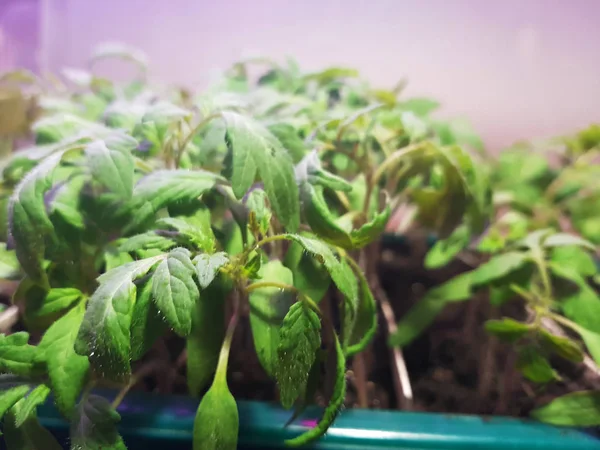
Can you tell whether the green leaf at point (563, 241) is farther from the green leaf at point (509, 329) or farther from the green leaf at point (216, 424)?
the green leaf at point (216, 424)

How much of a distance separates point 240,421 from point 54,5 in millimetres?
1120

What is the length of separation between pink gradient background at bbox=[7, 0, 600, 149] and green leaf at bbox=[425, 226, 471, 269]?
57 centimetres

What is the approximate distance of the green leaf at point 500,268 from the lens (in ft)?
1.93

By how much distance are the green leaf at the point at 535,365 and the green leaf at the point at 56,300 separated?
1.53ft

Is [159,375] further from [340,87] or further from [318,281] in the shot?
[340,87]

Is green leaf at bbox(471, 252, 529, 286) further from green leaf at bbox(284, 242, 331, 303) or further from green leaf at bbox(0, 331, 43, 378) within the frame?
green leaf at bbox(0, 331, 43, 378)

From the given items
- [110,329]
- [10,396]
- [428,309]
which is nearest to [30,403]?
[10,396]

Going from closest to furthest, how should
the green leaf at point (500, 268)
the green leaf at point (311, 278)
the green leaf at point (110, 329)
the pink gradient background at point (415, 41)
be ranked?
1. the green leaf at point (110, 329)
2. the green leaf at point (311, 278)
3. the green leaf at point (500, 268)
4. the pink gradient background at point (415, 41)

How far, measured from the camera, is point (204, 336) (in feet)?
1.45

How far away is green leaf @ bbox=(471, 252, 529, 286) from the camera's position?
1.93 feet

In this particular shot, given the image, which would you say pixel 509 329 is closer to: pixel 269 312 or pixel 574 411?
pixel 574 411

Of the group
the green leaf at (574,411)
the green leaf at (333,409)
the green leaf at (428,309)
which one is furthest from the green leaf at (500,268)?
the green leaf at (333,409)

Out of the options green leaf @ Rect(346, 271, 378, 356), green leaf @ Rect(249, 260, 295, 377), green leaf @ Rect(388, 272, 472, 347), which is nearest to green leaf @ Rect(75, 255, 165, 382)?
green leaf @ Rect(249, 260, 295, 377)

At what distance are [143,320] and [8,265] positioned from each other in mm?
224
